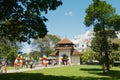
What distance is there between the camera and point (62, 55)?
83000 millimetres

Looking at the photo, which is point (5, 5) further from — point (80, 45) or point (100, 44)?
point (80, 45)

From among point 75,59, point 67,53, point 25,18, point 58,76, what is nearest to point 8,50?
point 67,53

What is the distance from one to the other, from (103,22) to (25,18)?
19616mm

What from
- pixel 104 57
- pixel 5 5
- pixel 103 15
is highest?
pixel 103 15

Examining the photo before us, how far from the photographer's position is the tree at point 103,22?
40438 millimetres

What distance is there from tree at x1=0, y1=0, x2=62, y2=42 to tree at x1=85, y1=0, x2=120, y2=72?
1722cm

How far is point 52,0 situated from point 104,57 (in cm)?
1955

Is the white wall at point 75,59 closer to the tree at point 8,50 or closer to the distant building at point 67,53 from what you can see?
the distant building at point 67,53

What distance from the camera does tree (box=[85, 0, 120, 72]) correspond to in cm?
4044

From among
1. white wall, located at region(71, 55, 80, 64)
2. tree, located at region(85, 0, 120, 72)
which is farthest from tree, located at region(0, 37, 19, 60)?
tree, located at region(85, 0, 120, 72)

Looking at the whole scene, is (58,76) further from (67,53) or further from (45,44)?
(45,44)

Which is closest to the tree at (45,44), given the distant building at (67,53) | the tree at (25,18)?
the distant building at (67,53)

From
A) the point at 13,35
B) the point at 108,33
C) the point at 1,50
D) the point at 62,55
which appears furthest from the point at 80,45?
the point at 13,35

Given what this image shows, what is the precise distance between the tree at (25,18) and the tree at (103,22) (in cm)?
1722
